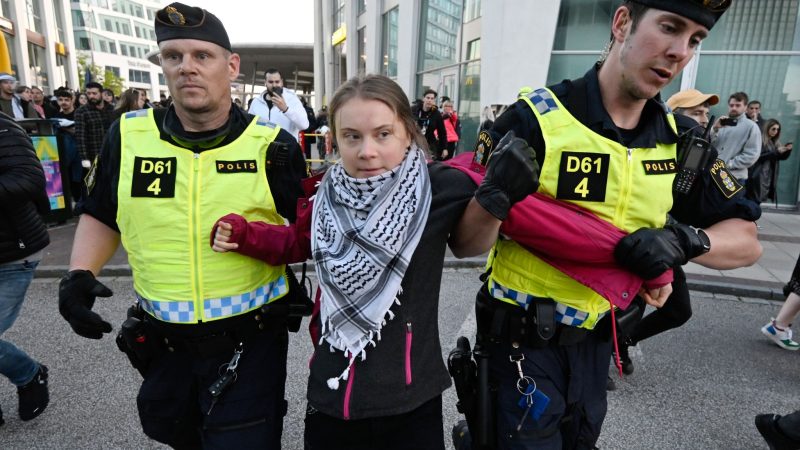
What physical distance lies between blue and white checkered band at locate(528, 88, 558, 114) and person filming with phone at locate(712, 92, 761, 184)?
5.69 metres

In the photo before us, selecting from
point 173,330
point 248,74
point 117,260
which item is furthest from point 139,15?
point 173,330

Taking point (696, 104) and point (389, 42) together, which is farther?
point (389, 42)

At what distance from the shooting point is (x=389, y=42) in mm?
19562

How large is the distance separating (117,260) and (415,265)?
5.39 meters

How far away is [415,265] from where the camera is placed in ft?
4.83

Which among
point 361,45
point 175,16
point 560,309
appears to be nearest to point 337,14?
point 361,45

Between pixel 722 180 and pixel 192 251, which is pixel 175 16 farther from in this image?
pixel 722 180

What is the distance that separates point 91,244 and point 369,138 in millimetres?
1264

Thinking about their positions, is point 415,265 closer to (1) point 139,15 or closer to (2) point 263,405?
(2) point 263,405

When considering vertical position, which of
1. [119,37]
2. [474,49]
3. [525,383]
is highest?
[119,37]

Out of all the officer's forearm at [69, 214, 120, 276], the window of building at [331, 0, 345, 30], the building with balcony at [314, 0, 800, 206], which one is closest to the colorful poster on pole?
the building with balcony at [314, 0, 800, 206]

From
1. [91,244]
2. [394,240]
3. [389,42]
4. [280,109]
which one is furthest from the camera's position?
[389,42]

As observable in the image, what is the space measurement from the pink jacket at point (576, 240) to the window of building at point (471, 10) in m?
11.5

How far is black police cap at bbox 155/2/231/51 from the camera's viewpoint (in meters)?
1.76
